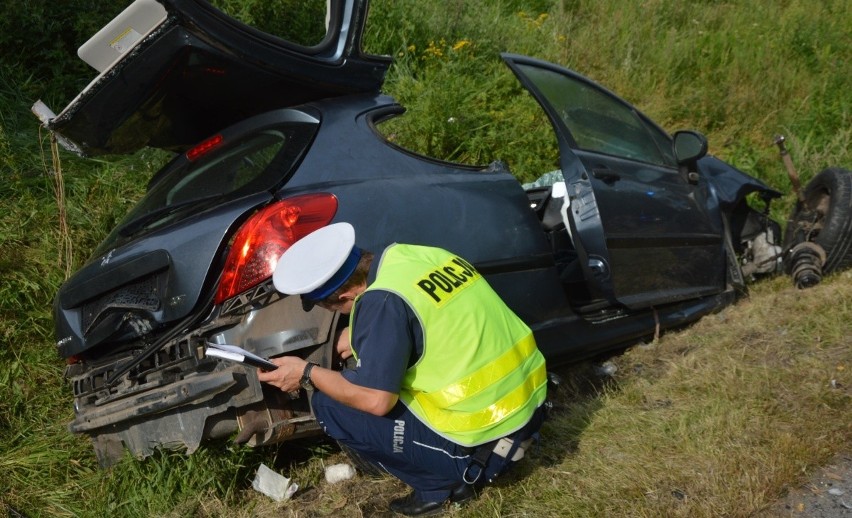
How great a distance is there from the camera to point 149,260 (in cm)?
325

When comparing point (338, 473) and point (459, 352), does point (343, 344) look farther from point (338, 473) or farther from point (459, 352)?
point (338, 473)

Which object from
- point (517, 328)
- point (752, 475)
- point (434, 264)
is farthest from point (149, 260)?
point (752, 475)

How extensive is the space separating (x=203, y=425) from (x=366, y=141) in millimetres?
1319

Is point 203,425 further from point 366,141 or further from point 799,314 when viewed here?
point 799,314

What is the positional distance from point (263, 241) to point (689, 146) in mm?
2869

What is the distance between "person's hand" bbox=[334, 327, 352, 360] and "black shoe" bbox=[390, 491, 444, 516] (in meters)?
0.62

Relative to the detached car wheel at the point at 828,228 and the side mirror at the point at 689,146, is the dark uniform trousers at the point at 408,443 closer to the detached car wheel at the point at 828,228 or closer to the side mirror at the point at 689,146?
the side mirror at the point at 689,146

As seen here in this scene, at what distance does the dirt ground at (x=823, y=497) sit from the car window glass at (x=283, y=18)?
510 cm

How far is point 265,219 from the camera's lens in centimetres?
315

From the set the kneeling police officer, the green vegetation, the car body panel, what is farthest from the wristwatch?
the car body panel

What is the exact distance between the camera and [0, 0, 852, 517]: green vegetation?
11.0 feet

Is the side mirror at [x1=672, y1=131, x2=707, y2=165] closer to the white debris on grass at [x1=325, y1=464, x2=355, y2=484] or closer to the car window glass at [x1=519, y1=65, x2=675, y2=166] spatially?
the car window glass at [x1=519, y1=65, x2=675, y2=166]

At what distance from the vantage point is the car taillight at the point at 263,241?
3105 millimetres

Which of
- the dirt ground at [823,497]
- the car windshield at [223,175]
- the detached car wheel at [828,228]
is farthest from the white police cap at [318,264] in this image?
the detached car wheel at [828,228]
